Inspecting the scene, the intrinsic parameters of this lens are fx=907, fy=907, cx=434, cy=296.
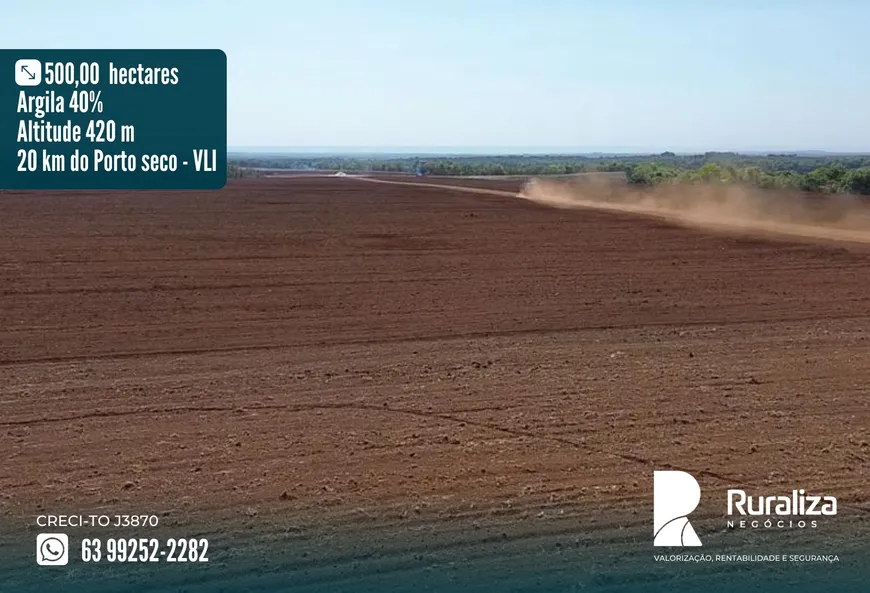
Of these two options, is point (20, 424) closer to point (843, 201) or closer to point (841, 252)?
point (841, 252)

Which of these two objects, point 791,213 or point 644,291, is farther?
point 791,213

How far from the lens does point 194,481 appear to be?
800cm

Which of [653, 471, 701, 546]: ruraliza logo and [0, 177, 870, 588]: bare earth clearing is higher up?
[0, 177, 870, 588]: bare earth clearing

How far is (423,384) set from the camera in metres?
11.1

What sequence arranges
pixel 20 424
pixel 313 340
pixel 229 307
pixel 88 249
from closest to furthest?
1. pixel 20 424
2. pixel 313 340
3. pixel 229 307
4. pixel 88 249

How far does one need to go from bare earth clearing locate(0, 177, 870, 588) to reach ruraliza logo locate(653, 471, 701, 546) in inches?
5.0

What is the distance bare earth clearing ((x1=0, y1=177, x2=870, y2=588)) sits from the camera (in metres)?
7.88

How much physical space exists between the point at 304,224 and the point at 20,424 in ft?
73.3

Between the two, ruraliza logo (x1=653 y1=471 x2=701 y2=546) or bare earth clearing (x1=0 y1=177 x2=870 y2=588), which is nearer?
ruraliza logo (x1=653 y1=471 x2=701 y2=546)

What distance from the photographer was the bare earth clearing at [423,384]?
7.88 metres

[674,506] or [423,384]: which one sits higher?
[423,384]

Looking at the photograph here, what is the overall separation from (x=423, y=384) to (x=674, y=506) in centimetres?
416

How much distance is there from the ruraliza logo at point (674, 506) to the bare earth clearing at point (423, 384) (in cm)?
13

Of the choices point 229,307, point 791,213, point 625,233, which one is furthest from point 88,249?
point 791,213
